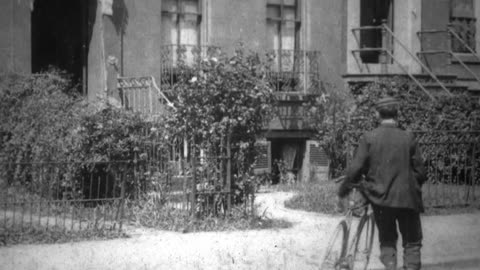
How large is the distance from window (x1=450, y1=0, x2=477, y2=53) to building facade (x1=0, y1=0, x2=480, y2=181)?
0.22 m

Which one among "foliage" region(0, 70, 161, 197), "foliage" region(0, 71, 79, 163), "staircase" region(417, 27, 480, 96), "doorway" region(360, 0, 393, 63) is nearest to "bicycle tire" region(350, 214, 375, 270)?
"foliage" region(0, 70, 161, 197)

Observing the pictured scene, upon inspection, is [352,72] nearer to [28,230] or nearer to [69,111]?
[69,111]

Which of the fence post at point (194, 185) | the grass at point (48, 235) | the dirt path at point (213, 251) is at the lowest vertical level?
the dirt path at point (213, 251)

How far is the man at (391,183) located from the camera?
20.5 feet

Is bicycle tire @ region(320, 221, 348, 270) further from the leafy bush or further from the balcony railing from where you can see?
the balcony railing

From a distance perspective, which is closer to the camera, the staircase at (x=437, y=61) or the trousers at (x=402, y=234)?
the trousers at (x=402, y=234)

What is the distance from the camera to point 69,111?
1114 centimetres

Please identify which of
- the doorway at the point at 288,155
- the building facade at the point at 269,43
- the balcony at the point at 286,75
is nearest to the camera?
the building facade at the point at 269,43

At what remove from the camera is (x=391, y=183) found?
6254mm

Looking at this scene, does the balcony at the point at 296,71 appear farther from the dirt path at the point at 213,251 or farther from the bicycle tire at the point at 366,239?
the bicycle tire at the point at 366,239

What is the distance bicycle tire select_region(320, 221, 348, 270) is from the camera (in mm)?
6387

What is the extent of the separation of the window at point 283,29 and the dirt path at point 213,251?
7.23m

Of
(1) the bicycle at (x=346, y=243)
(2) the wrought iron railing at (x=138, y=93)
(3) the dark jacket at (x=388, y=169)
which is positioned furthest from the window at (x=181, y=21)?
(3) the dark jacket at (x=388, y=169)

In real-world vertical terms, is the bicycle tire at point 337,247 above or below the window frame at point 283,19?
below
